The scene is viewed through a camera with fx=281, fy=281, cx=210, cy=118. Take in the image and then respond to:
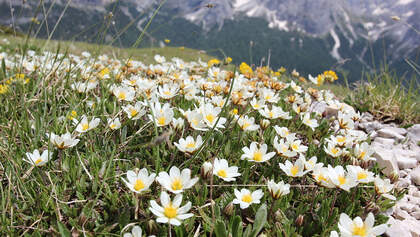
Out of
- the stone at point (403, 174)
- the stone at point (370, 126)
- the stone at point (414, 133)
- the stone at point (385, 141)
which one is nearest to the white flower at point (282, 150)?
the stone at point (403, 174)

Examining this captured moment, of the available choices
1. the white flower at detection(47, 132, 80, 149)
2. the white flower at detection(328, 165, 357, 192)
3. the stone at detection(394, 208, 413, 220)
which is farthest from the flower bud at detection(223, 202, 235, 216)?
the stone at detection(394, 208, 413, 220)

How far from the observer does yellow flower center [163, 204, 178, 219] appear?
5.01ft

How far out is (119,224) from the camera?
172cm

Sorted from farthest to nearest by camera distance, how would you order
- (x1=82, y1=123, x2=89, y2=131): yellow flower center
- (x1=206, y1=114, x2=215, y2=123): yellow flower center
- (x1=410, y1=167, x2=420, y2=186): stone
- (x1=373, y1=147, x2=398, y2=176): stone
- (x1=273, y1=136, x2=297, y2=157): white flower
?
(x1=410, y1=167, x2=420, y2=186): stone → (x1=373, y1=147, x2=398, y2=176): stone → (x1=206, y1=114, x2=215, y2=123): yellow flower center → (x1=82, y1=123, x2=89, y2=131): yellow flower center → (x1=273, y1=136, x2=297, y2=157): white flower

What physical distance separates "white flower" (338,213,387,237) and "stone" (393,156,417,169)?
1.76 metres

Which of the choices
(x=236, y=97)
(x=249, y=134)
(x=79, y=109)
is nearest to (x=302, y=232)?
(x=249, y=134)

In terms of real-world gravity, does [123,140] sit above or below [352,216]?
above

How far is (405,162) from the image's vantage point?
302cm

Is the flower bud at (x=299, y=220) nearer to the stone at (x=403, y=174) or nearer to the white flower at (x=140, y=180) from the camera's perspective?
the white flower at (x=140, y=180)

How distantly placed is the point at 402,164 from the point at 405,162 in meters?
0.04

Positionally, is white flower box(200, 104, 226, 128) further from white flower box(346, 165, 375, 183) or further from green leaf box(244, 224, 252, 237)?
white flower box(346, 165, 375, 183)

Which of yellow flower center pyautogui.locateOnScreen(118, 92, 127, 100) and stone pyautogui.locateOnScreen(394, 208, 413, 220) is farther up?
yellow flower center pyautogui.locateOnScreen(118, 92, 127, 100)

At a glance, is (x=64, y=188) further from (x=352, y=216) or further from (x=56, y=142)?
(x=352, y=216)

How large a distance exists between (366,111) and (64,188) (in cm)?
459
